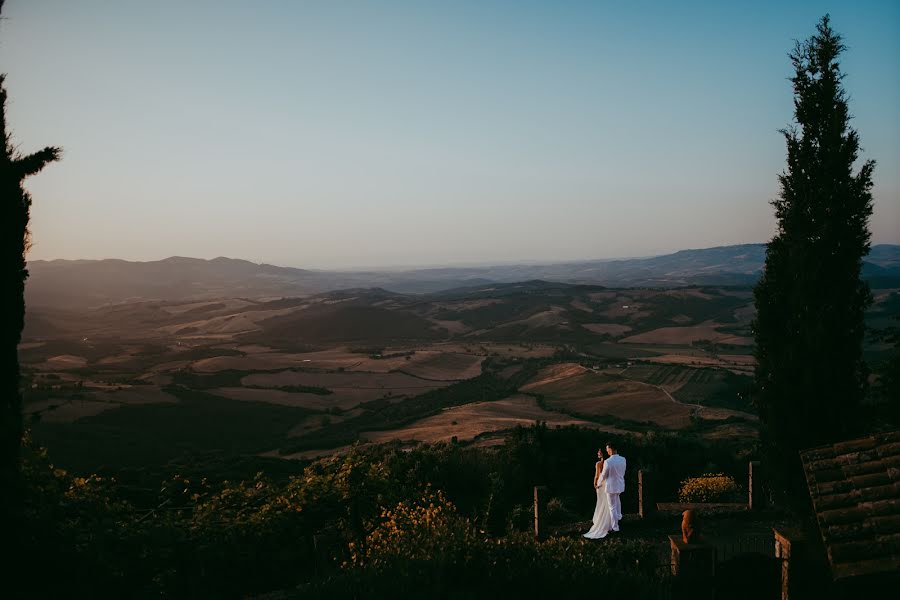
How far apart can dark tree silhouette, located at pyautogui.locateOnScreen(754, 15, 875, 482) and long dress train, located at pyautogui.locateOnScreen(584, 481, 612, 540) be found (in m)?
3.22

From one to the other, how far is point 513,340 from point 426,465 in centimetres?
8751

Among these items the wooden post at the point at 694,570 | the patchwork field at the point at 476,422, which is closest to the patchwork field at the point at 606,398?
the patchwork field at the point at 476,422

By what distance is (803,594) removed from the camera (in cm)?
605

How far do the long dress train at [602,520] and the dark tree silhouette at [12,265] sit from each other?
934cm

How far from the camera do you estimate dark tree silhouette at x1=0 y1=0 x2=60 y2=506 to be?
6.65 meters

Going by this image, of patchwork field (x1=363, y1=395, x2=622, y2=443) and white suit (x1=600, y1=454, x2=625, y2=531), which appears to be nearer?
white suit (x1=600, y1=454, x2=625, y2=531)

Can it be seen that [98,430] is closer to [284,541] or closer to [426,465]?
[426,465]

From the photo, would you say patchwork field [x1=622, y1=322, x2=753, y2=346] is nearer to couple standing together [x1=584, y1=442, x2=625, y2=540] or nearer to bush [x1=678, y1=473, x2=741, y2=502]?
bush [x1=678, y1=473, x2=741, y2=502]

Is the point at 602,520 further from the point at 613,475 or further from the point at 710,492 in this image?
the point at 710,492

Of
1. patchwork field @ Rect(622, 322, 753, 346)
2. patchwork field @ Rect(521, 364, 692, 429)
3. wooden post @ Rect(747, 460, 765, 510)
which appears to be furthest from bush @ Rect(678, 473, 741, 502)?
patchwork field @ Rect(622, 322, 753, 346)

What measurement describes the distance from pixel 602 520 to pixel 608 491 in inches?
26.5

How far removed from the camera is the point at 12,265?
690 centimetres

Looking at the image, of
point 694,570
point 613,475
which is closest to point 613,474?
point 613,475

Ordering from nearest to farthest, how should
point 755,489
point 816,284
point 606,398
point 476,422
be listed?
point 816,284
point 755,489
point 476,422
point 606,398
